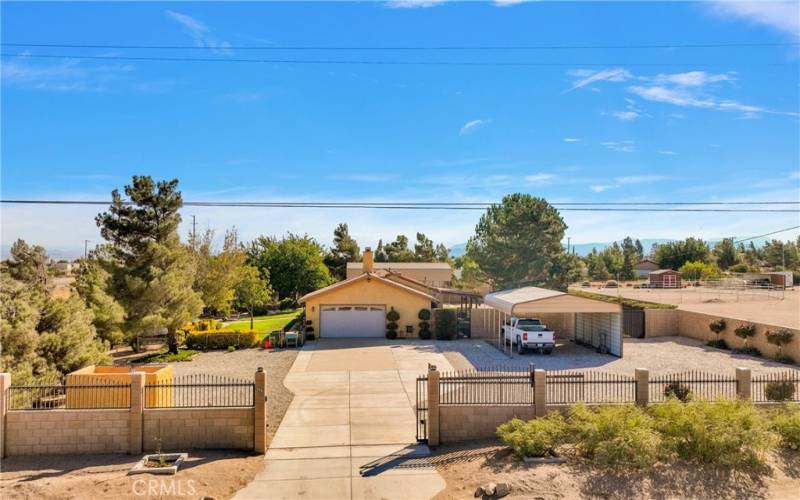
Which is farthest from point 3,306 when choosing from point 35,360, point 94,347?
point 94,347

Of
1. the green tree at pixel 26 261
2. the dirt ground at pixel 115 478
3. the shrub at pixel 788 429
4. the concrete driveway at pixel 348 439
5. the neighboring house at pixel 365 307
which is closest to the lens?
the dirt ground at pixel 115 478

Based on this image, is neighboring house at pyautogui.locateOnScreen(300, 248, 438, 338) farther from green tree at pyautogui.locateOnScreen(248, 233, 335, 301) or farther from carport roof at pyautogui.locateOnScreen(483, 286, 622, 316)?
green tree at pyautogui.locateOnScreen(248, 233, 335, 301)

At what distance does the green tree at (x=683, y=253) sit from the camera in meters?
89.9

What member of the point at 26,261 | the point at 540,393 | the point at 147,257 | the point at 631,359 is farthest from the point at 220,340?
the point at 26,261

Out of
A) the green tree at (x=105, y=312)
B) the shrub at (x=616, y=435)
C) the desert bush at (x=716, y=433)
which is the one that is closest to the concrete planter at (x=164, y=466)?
the shrub at (x=616, y=435)

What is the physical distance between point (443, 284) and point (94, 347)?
5111 cm

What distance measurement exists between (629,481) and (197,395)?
13.2m

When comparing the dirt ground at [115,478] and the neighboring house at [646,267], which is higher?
the neighboring house at [646,267]

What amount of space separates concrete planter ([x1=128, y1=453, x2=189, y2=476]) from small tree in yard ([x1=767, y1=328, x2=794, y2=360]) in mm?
22997

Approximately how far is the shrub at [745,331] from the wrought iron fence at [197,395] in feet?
71.2

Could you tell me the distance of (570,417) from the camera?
12148 mm

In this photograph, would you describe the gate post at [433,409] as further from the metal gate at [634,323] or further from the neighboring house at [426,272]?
the neighboring house at [426,272]

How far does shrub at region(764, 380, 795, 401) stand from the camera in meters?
13.6

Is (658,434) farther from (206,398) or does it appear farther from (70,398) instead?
(70,398)
